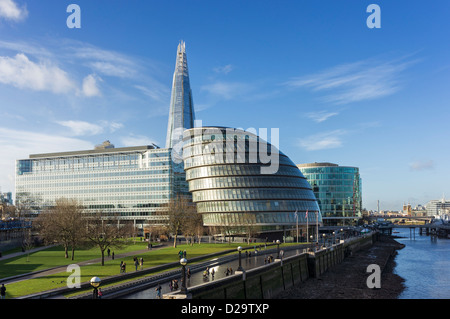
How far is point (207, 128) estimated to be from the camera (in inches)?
4528

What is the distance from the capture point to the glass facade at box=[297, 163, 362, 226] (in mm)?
187750

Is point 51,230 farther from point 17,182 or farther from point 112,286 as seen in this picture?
point 17,182

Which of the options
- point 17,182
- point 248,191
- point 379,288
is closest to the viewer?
point 379,288

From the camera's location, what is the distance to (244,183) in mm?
107125

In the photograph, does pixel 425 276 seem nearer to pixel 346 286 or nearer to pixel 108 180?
pixel 346 286

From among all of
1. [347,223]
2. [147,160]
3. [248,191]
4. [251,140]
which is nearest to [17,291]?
[248,191]

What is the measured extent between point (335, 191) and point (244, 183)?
97289 mm

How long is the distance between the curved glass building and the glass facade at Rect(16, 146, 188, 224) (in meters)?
29.7
